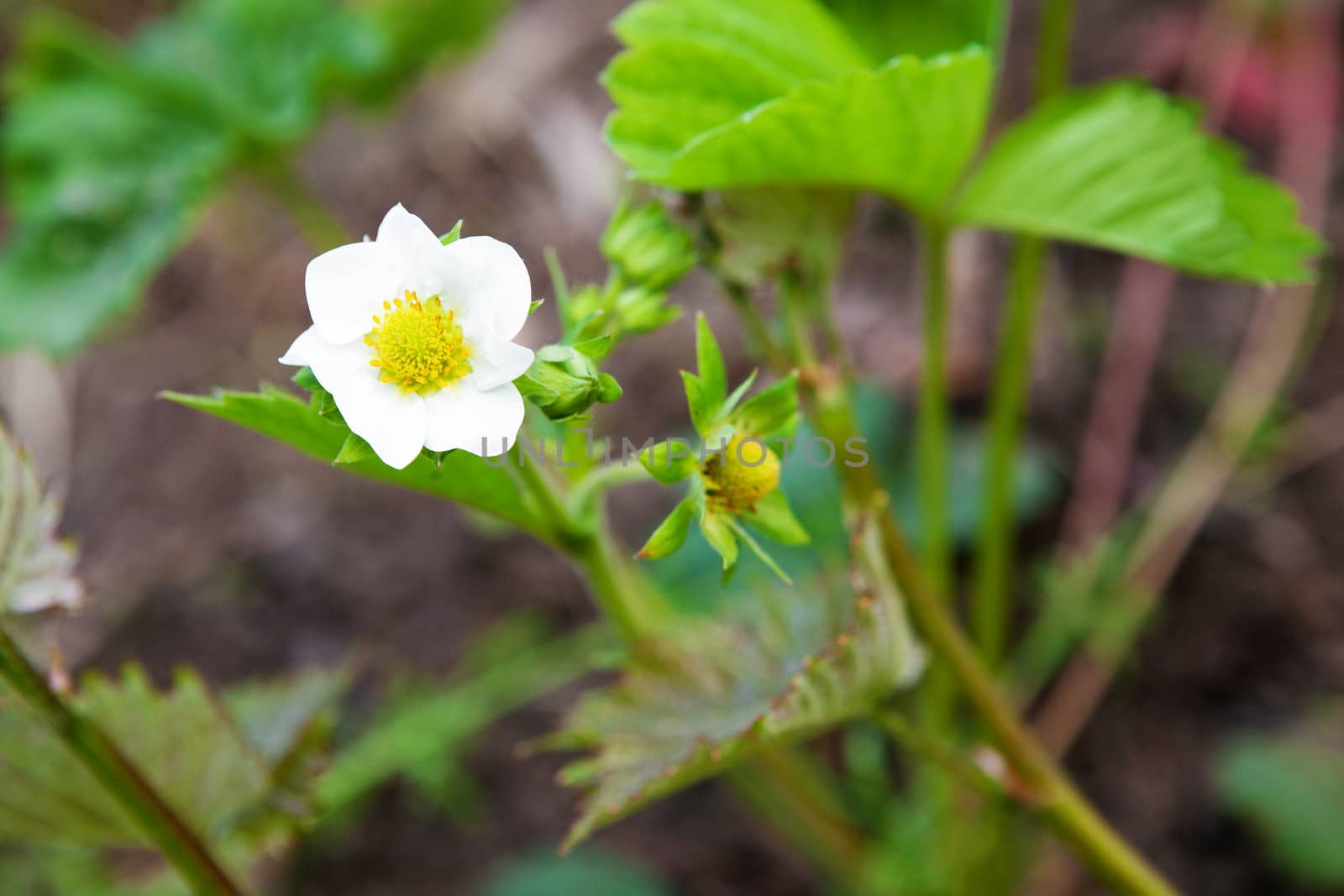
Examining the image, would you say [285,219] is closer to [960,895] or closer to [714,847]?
[714,847]

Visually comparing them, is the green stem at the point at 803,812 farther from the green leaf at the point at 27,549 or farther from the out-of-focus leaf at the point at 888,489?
the green leaf at the point at 27,549

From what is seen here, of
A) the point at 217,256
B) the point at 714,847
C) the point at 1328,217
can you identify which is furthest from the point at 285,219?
the point at 1328,217

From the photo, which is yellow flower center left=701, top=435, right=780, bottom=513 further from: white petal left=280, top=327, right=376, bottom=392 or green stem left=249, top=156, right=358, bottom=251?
green stem left=249, top=156, right=358, bottom=251

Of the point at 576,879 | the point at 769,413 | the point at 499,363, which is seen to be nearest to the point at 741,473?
the point at 769,413

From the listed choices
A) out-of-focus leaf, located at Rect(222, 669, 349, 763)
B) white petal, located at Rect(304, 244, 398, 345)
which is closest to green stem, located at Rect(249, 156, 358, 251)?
out-of-focus leaf, located at Rect(222, 669, 349, 763)

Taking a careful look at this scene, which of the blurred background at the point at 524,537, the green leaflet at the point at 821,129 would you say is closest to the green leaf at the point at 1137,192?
the green leaflet at the point at 821,129

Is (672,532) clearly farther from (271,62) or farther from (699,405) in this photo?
(271,62)
